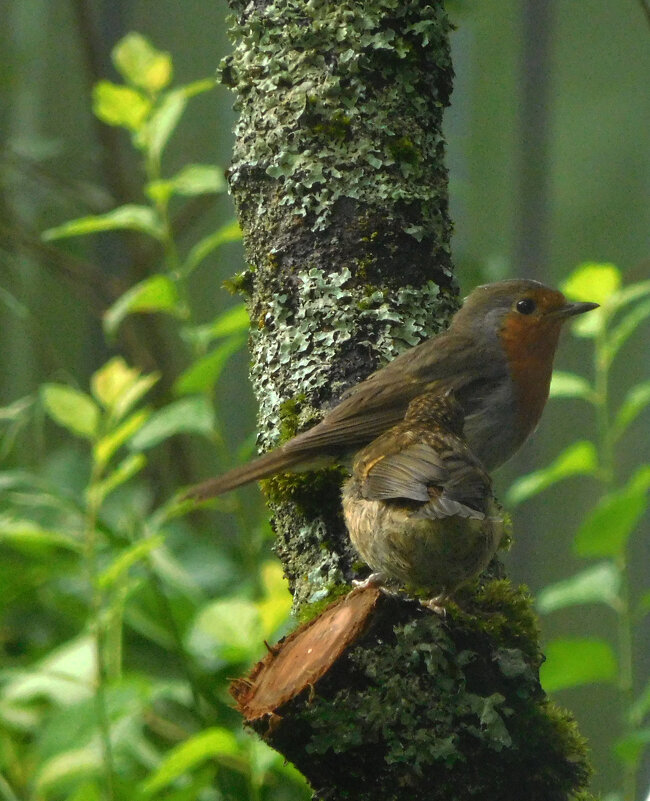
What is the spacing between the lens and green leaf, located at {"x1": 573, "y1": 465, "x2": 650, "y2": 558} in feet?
8.46

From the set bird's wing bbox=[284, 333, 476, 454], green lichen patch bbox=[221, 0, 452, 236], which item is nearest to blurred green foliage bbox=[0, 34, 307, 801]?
bird's wing bbox=[284, 333, 476, 454]

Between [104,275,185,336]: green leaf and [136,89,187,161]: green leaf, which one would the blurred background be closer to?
[104,275,185,336]: green leaf

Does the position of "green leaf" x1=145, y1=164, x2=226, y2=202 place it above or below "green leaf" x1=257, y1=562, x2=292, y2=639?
above

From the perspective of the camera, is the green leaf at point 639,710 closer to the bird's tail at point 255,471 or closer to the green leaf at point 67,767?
the bird's tail at point 255,471

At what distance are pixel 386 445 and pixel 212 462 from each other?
3.34 m

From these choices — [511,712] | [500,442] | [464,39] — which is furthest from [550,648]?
[464,39]

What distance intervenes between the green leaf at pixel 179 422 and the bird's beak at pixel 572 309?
94 cm

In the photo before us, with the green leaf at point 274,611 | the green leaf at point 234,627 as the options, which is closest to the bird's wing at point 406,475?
the green leaf at point 274,611

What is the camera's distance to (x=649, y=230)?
14.8 feet

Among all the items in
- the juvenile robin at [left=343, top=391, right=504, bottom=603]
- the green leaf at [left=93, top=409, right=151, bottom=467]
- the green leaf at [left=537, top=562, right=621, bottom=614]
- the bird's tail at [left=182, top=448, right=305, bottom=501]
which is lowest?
the green leaf at [left=537, top=562, right=621, bottom=614]

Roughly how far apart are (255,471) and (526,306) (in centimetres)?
102

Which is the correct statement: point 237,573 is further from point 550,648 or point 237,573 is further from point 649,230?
point 649,230

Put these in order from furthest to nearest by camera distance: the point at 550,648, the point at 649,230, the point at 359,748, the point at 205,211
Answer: the point at 205,211
the point at 649,230
the point at 550,648
the point at 359,748

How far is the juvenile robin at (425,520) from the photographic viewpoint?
1.70 metres
